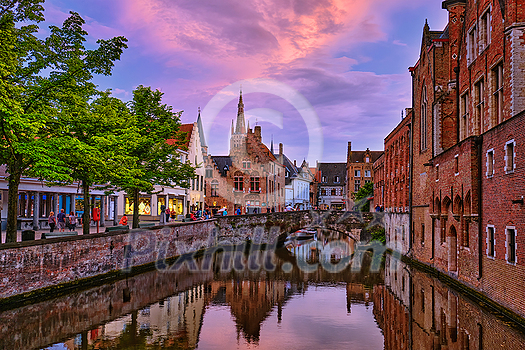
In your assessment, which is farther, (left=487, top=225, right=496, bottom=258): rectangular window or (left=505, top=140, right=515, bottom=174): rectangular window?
(left=487, top=225, right=496, bottom=258): rectangular window

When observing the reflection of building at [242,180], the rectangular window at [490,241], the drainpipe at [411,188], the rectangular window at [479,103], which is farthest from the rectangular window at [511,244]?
the reflection of building at [242,180]

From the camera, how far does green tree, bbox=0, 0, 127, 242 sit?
17306 millimetres

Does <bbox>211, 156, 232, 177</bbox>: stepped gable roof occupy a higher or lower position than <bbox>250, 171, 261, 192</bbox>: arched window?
higher

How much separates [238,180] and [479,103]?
1912 inches

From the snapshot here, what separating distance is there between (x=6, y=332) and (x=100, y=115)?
11.1 meters

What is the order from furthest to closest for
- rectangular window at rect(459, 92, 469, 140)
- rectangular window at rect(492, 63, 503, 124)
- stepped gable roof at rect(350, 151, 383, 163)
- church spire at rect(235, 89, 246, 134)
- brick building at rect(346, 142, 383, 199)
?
1. stepped gable roof at rect(350, 151, 383, 163)
2. brick building at rect(346, 142, 383, 199)
3. church spire at rect(235, 89, 246, 134)
4. rectangular window at rect(459, 92, 469, 140)
5. rectangular window at rect(492, 63, 503, 124)

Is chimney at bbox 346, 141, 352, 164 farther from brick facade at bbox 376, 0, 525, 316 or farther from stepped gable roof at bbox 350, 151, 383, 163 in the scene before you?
brick facade at bbox 376, 0, 525, 316

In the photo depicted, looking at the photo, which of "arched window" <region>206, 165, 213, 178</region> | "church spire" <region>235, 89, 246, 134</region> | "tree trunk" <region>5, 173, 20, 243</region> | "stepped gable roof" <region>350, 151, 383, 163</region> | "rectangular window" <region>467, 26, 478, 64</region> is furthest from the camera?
"stepped gable roof" <region>350, 151, 383, 163</region>

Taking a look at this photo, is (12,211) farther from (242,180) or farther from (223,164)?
(223,164)

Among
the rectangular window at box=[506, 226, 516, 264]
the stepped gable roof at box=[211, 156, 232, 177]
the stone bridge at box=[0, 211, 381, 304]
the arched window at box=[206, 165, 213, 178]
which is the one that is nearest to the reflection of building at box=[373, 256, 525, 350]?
the rectangular window at box=[506, 226, 516, 264]

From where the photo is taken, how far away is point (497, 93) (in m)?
20.1

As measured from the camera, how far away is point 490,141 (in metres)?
18.2

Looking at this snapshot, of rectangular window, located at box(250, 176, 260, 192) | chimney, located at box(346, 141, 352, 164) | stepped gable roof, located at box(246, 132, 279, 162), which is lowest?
rectangular window, located at box(250, 176, 260, 192)

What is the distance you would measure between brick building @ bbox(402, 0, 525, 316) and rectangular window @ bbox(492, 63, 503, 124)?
43mm
